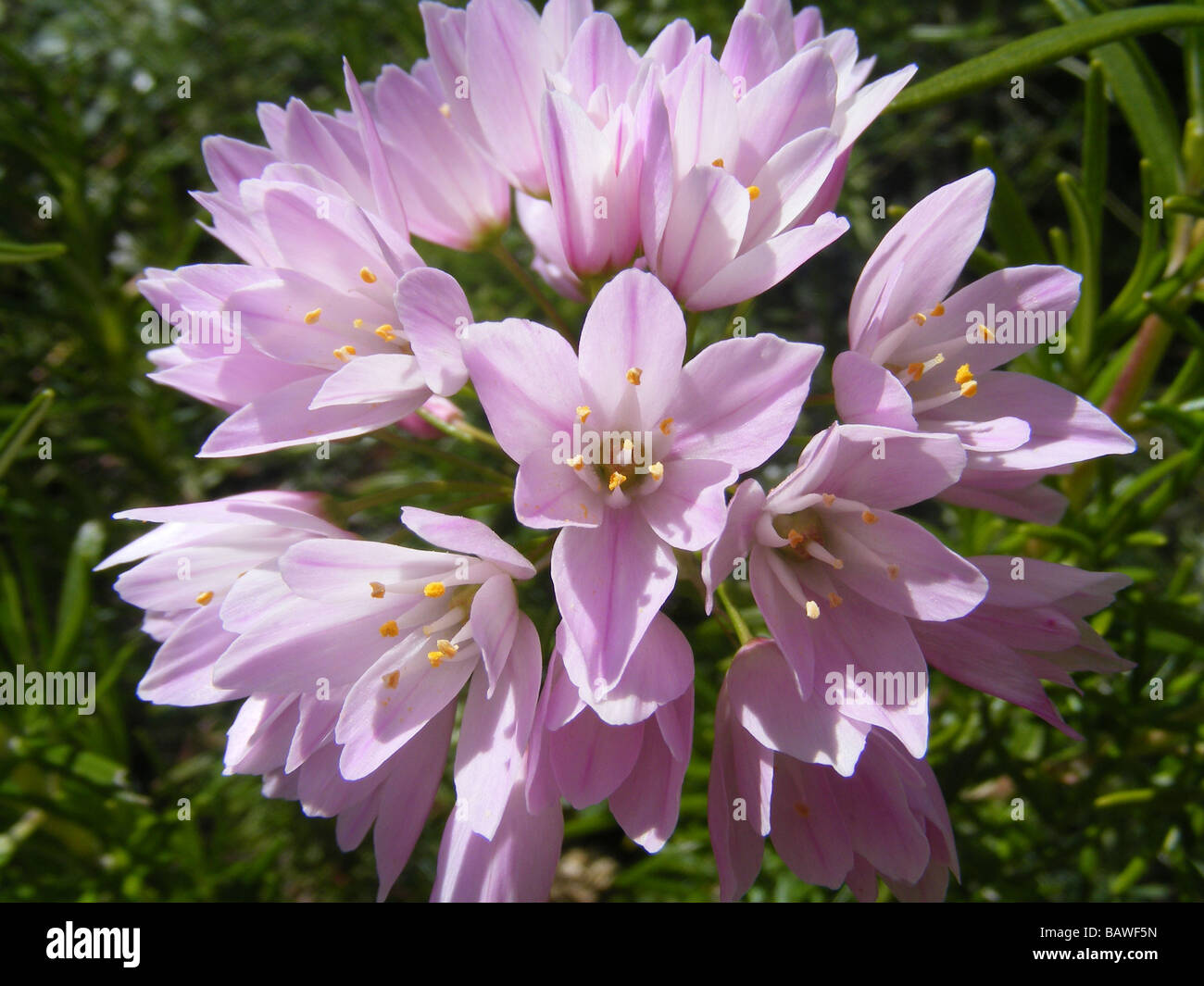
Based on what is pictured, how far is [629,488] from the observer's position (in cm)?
110

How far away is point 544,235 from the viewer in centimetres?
141

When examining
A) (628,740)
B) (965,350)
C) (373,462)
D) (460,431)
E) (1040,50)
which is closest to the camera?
(628,740)

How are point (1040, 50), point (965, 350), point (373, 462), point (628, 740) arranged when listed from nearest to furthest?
point (628, 740) < point (965, 350) < point (1040, 50) < point (373, 462)

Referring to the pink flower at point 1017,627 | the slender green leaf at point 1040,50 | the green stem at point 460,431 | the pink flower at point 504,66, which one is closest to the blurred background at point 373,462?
the slender green leaf at point 1040,50

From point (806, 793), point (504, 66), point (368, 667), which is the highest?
point (504, 66)

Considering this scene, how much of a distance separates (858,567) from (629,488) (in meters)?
0.29

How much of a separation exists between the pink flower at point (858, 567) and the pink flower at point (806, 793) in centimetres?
5

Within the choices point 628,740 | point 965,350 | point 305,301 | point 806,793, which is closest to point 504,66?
point 305,301

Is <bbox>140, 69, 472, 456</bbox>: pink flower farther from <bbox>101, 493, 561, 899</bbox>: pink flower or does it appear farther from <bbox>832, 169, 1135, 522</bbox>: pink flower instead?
<bbox>832, 169, 1135, 522</bbox>: pink flower

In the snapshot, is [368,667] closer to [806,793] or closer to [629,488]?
[629,488]

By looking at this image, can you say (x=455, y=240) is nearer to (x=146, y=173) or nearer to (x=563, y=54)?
(x=563, y=54)

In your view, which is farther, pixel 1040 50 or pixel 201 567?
pixel 1040 50

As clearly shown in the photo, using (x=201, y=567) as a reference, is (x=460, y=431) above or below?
above
